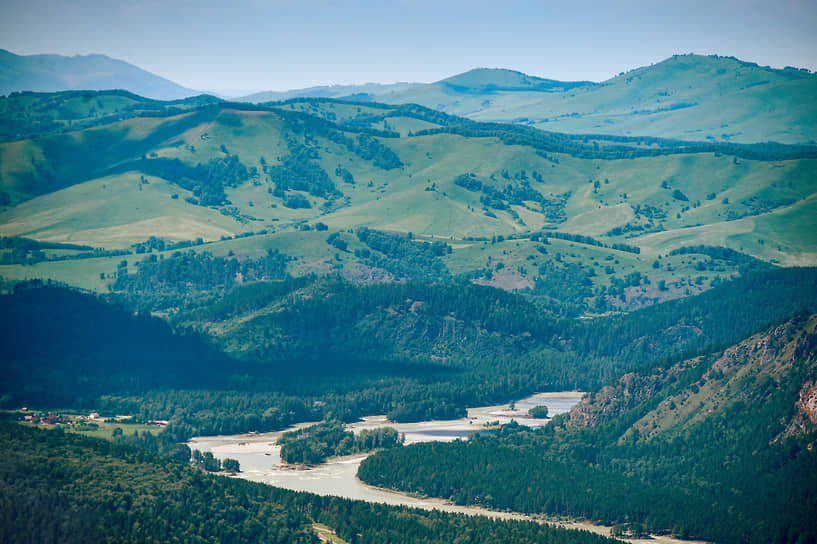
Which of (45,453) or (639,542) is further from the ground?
(45,453)

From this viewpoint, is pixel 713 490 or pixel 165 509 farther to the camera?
pixel 713 490

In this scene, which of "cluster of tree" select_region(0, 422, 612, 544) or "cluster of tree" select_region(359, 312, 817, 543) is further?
"cluster of tree" select_region(359, 312, 817, 543)

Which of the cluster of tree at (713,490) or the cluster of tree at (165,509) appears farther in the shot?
the cluster of tree at (713,490)

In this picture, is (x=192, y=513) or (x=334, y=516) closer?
(x=192, y=513)

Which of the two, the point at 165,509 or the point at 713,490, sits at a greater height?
the point at 165,509

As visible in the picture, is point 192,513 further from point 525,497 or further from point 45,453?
point 525,497

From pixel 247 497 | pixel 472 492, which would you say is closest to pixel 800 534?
pixel 472 492

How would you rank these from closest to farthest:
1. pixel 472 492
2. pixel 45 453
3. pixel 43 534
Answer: pixel 43 534, pixel 45 453, pixel 472 492

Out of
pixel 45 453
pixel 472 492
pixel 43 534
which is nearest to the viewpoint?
pixel 43 534
